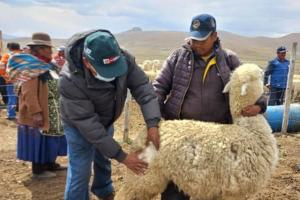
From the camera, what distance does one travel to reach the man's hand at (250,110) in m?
3.51

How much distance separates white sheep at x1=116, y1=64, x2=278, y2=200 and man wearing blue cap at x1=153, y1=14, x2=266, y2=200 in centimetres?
10

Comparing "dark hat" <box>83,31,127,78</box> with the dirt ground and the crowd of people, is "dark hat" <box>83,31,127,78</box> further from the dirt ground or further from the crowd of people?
the dirt ground

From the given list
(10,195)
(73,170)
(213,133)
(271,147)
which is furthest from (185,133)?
(10,195)

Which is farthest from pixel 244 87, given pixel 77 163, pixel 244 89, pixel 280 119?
pixel 280 119

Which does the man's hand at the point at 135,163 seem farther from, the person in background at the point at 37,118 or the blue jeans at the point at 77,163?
the person in background at the point at 37,118

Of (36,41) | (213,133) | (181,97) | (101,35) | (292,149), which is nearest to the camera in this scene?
(101,35)

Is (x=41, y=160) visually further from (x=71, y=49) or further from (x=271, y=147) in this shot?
(x=271, y=147)

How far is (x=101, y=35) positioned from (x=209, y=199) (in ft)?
4.73

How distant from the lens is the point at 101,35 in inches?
119

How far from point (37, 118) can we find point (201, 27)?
2.53 meters

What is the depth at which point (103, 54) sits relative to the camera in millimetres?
2967

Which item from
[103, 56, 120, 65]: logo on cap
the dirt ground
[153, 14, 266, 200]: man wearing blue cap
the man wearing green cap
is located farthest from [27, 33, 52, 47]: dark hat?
[103, 56, 120, 65]: logo on cap

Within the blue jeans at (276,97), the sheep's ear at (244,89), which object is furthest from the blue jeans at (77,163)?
the blue jeans at (276,97)

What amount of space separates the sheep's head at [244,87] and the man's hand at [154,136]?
0.62 m
